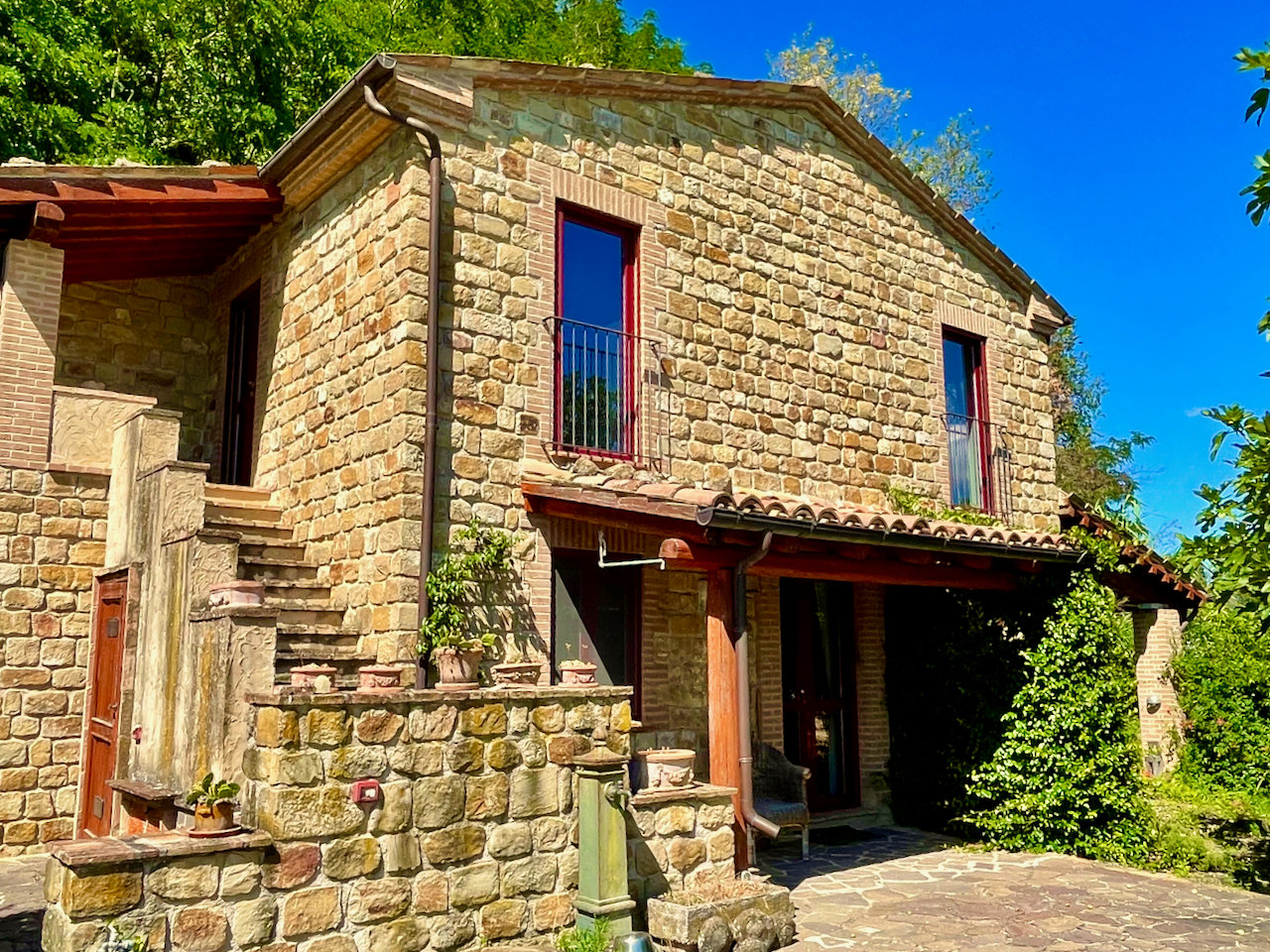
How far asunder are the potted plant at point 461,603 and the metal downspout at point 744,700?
1674mm

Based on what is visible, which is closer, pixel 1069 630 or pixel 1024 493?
pixel 1069 630

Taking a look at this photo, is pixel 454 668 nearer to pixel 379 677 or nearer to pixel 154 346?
pixel 379 677

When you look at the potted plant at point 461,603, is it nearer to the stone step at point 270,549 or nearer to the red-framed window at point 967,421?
the stone step at point 270,549

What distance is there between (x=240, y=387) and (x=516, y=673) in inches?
203

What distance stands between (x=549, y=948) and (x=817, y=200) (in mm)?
7845

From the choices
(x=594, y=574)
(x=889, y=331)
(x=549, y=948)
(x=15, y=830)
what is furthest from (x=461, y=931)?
(x=889, y=331)

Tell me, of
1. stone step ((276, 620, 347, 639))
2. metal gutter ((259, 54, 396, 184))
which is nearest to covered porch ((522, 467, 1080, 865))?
stone step ((276, 620, 347, 639))

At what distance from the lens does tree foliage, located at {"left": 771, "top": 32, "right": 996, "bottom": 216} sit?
2336 cm

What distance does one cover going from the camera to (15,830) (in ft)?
25.7

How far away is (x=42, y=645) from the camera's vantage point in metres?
8.07

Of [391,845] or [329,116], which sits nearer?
[391,845]

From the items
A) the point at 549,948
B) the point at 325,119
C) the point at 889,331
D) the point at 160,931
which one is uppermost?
the point at 325,119

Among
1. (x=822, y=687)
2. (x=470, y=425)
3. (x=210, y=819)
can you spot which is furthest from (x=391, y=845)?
(x=822, y=687)

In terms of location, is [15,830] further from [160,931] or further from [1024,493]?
[1024,493]
